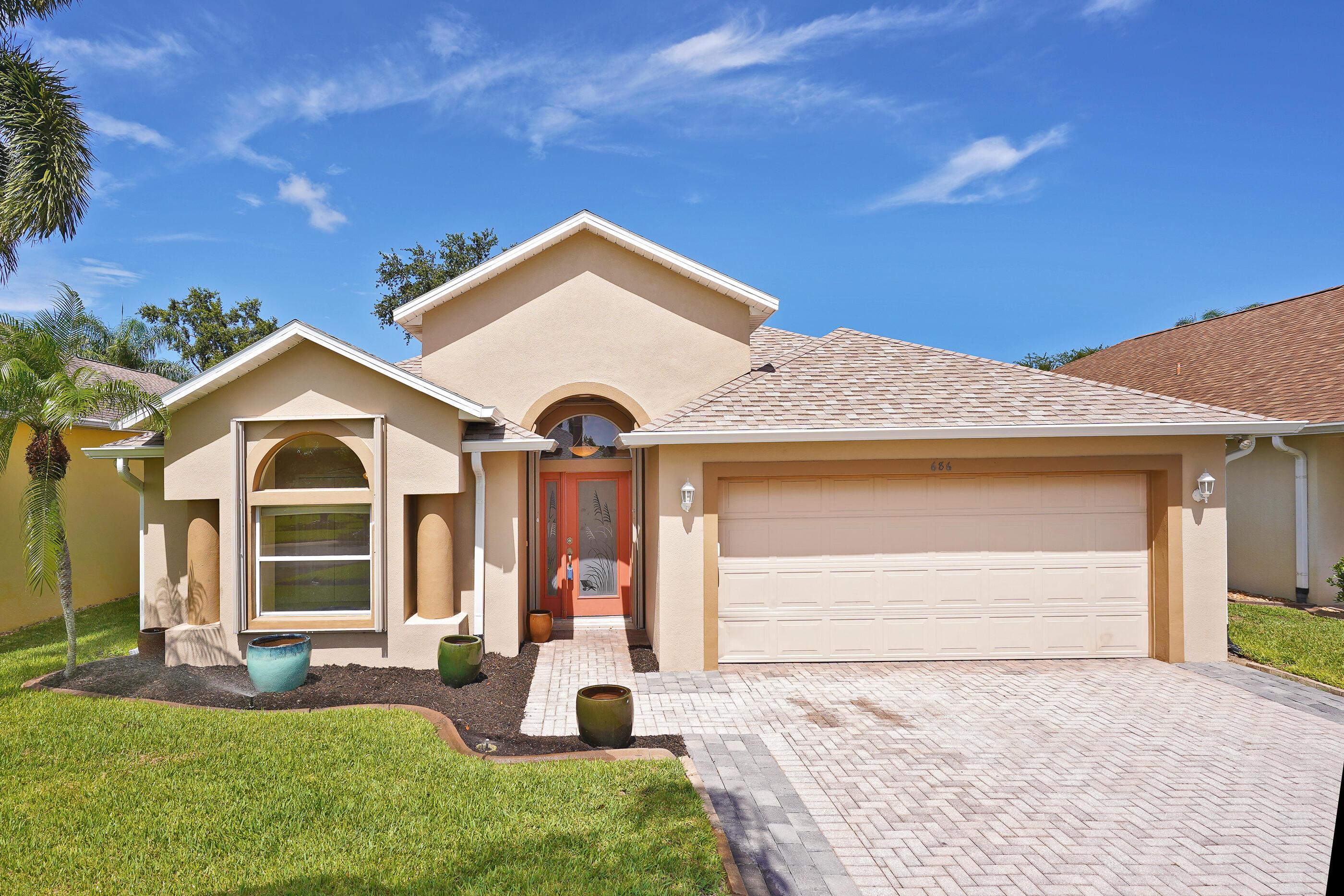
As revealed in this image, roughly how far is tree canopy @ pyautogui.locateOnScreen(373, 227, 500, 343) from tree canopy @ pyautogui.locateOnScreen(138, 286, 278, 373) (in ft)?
29.8

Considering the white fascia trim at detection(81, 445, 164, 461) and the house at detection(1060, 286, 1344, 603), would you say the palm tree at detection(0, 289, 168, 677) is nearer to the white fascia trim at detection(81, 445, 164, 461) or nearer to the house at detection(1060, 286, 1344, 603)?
the white fascia trim at detection(81, 445, 164, 461)

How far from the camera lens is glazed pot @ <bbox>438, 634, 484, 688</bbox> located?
8.58m

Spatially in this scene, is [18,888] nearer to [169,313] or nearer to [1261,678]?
[1261,678]

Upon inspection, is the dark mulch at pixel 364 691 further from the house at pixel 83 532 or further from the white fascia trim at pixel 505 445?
the house at pixel 83 532

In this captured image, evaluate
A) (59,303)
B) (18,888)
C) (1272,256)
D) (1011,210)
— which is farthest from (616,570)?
(1272,256)

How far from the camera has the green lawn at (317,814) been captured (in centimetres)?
422

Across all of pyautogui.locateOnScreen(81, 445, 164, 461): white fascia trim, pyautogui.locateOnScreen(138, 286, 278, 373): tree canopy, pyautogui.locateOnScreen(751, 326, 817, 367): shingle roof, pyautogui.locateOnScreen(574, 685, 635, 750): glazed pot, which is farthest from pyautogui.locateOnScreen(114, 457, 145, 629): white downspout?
pyautogui.locateOnScreen(138, 286, 278, 373): tree canopy

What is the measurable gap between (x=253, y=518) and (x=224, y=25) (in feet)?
32.0

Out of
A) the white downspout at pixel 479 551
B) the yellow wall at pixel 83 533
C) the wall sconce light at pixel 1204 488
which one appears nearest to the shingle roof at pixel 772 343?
the white downspout at pixel 479 551

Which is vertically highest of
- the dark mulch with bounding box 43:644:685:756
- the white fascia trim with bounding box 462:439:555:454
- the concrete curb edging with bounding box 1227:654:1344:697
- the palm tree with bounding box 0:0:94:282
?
the palm tree with bounding box 0:0:94:282

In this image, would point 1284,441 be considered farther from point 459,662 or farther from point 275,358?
point 275,358

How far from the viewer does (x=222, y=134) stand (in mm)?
15219

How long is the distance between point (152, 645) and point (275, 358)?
186 inches

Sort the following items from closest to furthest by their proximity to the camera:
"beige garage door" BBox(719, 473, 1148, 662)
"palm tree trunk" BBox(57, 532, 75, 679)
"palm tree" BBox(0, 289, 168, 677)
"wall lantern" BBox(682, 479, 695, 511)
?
"palm tree" BBox(0, 289, 168, 677) < "palm tree trunk" BBox(57, 532, 75, 679) < "wall lantern" BBox(682, 479, 695, 511) < "beige garage door" BBox(719, 473, 1148, 662)
